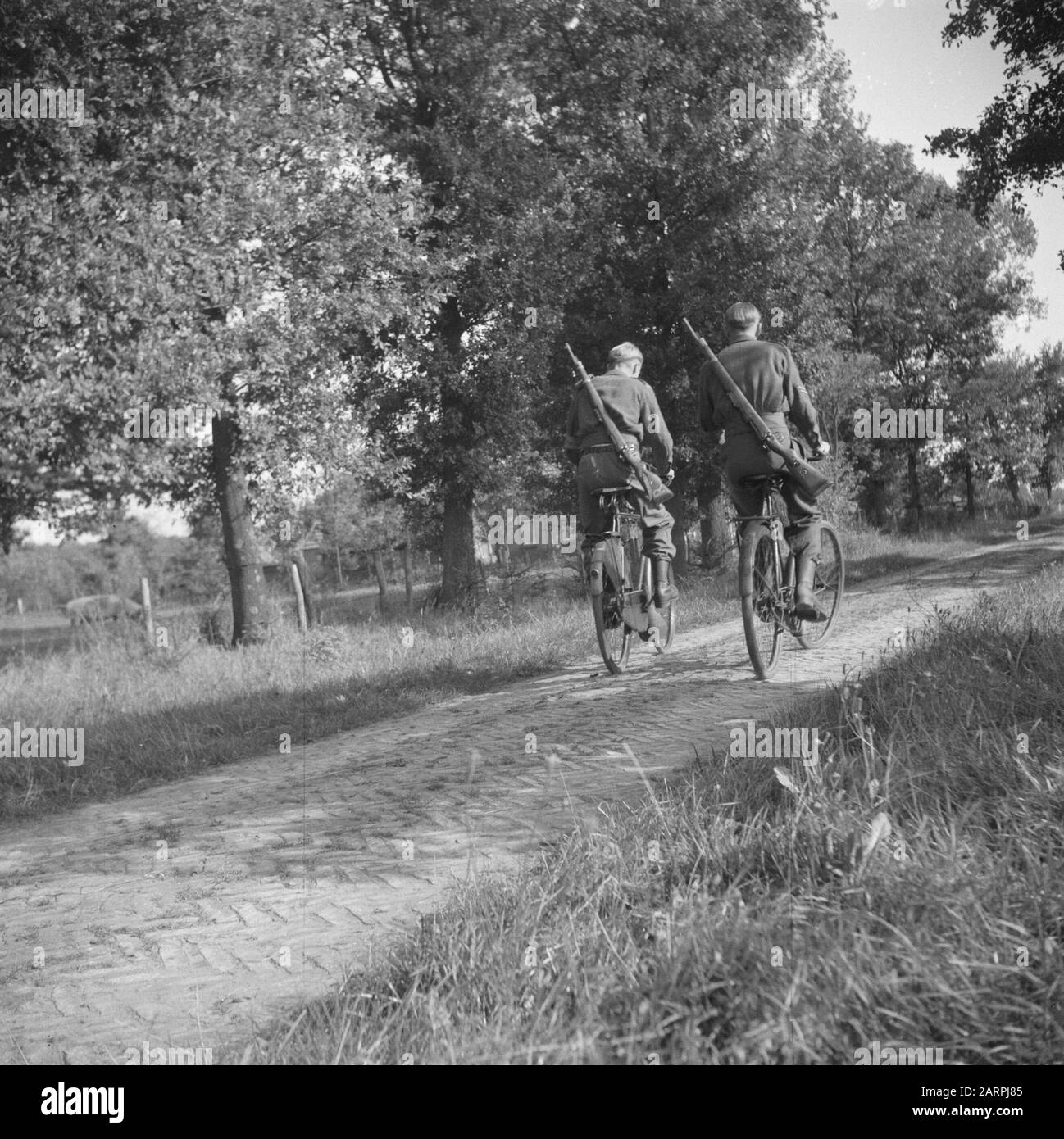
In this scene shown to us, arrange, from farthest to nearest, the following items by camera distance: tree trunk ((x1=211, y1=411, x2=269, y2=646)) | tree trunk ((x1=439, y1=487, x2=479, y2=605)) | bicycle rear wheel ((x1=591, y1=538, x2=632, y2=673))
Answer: tree trunk ((x1=439, y1=487, x2=479, y2=605))
tree trunk ((x1=211, y1=411, x2=269, y2=646))
bicycle rear wheel ((x1=591, y1=538, x2=632, y2=673))

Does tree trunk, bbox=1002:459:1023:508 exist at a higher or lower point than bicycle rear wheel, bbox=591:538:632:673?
higher

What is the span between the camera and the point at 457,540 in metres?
21.0

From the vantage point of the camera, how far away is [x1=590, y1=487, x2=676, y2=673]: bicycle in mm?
8789

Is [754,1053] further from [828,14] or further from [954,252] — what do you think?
[954,252]

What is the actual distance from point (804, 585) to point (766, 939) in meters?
5.39

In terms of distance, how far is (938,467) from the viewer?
1628 inches

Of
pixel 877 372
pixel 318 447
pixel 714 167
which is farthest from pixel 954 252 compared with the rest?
pixel 318 447

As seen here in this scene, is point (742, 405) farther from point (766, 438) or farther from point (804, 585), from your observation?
point (804, 585)

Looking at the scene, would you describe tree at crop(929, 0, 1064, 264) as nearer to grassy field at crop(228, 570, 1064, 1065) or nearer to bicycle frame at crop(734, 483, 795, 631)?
bicycle frame at crop(734, 483, 795, 631)

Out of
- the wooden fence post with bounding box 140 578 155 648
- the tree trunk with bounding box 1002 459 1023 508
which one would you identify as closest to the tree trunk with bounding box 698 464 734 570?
the wooden fence post with bounding box 140 578 155 648

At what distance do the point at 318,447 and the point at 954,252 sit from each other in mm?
29428

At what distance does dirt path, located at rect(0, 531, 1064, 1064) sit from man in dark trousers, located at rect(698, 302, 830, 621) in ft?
2.99

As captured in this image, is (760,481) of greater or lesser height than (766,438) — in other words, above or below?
below

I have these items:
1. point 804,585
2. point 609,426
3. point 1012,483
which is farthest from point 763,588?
point 1012,483
